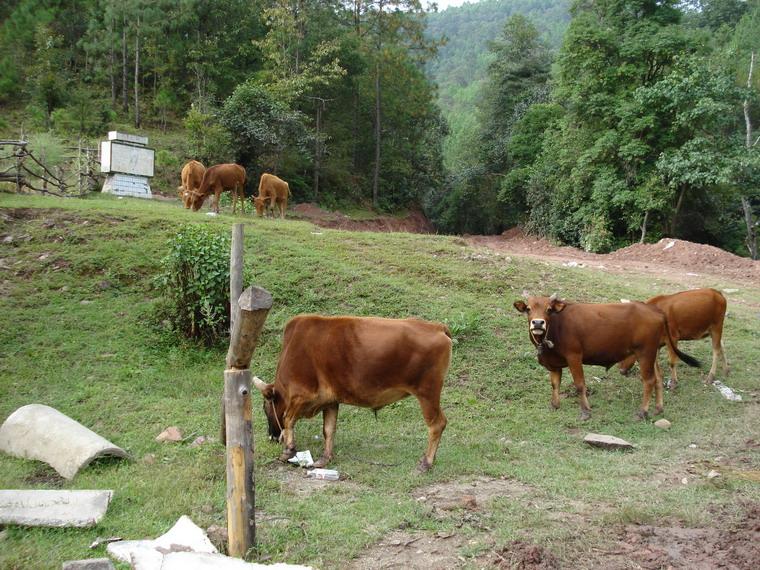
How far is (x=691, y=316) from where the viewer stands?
9.86 meters

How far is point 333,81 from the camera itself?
3397 centimetres

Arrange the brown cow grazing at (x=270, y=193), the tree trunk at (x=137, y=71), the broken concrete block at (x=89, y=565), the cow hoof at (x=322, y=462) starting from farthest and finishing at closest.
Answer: the tree trunk at (x=137, y=71)
the brown cow grazing at (x=270, y=193)
the cow hoof at (x=322, y=462)
the broken concrete block at (x=89, y=565)

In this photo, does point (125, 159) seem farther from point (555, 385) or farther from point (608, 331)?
point (608, 331)

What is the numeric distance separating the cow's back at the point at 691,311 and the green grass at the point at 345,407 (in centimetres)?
81

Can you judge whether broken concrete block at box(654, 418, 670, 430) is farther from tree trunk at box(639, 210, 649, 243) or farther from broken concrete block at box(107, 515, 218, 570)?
tree trunk at box(639, 210, 649, 243)

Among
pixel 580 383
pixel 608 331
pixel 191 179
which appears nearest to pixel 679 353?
pixel 608 331

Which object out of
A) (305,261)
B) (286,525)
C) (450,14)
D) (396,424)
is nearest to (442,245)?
(305,261)

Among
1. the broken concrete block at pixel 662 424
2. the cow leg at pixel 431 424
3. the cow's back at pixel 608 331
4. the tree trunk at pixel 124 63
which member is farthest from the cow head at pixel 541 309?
the tree trunk at pixel 124 63

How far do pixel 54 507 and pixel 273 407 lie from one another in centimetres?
241

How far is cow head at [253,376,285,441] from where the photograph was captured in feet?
22.1

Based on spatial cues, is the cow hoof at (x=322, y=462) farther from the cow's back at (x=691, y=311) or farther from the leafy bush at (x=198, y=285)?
the cow's back at (x=691, y=311)

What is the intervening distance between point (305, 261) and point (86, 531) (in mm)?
8228

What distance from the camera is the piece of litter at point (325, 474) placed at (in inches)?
242

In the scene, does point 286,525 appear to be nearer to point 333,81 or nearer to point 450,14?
point 333,81
